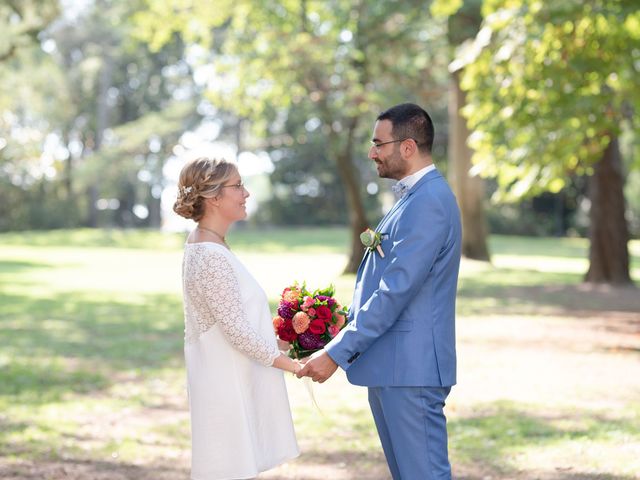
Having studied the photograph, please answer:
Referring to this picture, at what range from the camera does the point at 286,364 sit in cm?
435

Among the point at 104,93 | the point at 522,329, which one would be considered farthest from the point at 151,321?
the point at 104,93

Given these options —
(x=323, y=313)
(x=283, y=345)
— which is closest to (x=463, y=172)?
(x=283, y=345)

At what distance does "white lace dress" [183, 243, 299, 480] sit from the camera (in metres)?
4.25

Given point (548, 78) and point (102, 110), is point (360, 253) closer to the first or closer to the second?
point (548, 78)

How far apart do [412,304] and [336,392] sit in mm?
5650

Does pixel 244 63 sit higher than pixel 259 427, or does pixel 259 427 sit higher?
pixel 244 63

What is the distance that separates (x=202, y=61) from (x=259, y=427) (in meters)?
23.5

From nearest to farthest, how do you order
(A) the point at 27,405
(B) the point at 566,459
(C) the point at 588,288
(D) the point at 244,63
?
(B) the point at 566,459 → (A) the point at 27,405 → (C) the point at 588,288 → (D) the point at 244,63

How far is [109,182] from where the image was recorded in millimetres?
48594

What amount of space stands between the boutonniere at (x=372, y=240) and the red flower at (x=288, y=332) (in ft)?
2.13

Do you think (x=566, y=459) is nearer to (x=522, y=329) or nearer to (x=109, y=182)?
(x=522, y=329)

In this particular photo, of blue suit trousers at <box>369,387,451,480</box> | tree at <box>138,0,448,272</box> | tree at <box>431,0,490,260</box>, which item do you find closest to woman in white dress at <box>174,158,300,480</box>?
blue suit trousers at <box>369,387,451,480</box>

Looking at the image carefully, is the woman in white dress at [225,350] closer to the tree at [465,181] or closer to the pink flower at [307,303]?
the pink flower at [307,303]

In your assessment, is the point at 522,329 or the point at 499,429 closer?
the point at 499,429
